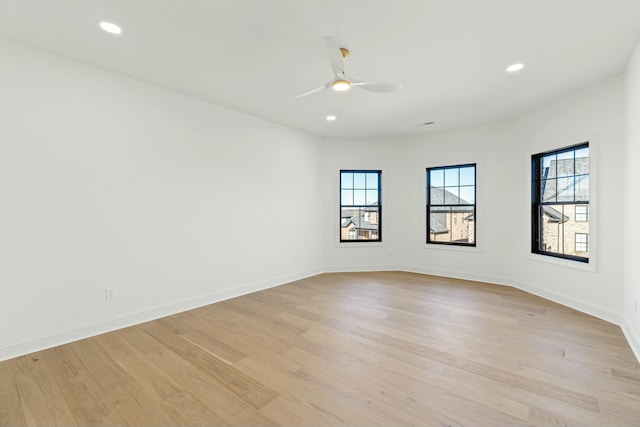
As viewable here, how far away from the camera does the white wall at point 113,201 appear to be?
2.63 metres

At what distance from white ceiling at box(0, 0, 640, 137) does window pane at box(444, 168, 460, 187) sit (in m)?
1.85

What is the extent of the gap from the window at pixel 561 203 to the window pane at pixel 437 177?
1.56 meters

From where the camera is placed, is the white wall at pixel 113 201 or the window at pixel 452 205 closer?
the white wall at pixel 113 201

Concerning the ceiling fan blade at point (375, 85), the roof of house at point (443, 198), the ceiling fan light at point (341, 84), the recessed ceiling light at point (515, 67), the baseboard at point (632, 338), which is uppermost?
the recessed ceiling light at point (515, 67)

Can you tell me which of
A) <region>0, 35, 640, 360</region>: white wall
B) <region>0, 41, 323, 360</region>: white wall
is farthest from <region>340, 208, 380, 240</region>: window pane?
<region>0, 41, 323, 360</region>: white wall

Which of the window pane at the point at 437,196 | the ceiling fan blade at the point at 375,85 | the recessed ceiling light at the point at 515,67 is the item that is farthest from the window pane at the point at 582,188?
the ceiling fan blade at the point at 375,85

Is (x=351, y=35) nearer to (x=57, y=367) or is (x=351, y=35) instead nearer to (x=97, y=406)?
(x=97, y=406)

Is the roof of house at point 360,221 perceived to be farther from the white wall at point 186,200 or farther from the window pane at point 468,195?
the window pane at point 468,195

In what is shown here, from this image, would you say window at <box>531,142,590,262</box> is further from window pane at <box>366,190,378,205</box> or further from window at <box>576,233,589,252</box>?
window pane at <box>366,190,378,205</box>

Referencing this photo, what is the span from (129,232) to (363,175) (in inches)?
174

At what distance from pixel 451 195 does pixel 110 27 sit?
5.58 metres

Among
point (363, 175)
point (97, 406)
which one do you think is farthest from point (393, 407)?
point (363, 175)

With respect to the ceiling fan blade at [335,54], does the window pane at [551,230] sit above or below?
below

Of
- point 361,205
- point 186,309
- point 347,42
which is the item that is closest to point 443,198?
point 361,205
